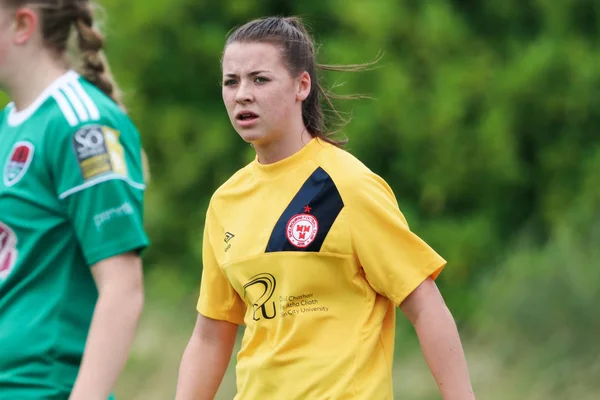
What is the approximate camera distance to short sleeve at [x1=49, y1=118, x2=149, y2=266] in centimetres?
297

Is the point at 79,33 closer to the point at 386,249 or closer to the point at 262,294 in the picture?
the point at 262,294

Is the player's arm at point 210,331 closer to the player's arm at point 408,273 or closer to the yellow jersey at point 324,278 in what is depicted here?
the yellow jersey at point 324,278

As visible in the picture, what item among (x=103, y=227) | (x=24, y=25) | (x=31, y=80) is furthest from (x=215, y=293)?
(x=24, y=25)

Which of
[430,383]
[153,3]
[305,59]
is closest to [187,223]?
[153,3]

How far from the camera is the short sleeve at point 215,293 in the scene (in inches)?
147

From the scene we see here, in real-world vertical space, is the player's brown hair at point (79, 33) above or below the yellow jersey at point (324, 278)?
above

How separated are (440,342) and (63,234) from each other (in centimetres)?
115

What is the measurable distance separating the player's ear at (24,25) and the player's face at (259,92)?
0.66 m

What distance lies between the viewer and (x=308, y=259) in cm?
347

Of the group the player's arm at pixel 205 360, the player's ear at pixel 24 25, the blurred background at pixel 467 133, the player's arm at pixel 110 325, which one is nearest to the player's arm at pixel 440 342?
the player's arm at pixel 205 360

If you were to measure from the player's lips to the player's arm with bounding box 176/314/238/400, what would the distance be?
689 millimetres

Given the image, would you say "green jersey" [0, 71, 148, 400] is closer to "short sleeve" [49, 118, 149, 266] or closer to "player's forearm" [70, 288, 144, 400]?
"short sleeve" [49, 118, 149, 266]

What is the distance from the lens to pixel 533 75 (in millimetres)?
9148

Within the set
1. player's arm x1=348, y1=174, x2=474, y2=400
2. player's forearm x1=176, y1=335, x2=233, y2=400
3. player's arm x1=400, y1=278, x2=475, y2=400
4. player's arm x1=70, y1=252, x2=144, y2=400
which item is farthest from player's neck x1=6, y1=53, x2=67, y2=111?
player's arm x1=400, y1=278, x2=475, y2=400
